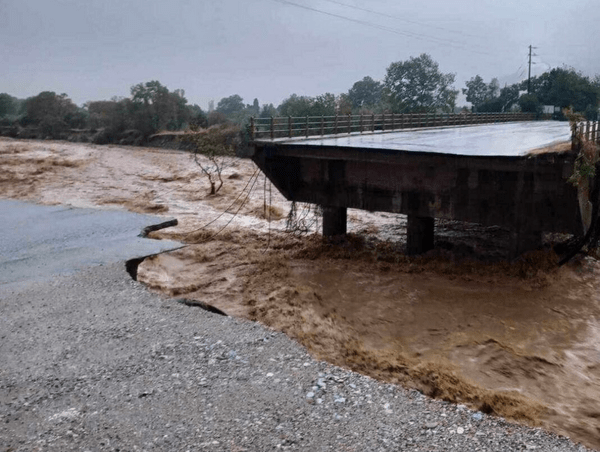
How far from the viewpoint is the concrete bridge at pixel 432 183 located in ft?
47.7

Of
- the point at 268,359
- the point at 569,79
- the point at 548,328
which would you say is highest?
the point at 569,79

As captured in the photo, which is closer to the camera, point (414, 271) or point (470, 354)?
point (470, 354)

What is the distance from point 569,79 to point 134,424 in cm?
6781

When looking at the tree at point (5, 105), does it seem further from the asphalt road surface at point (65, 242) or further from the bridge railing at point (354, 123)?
the asphalt road surface at point (65, 242)

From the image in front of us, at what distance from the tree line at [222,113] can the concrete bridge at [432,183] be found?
137ft

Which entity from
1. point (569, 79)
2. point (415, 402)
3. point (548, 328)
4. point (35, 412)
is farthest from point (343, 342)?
point (569, 79)

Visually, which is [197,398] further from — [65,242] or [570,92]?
[570,92]

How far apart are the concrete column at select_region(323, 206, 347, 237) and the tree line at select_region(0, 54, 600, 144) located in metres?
41.3

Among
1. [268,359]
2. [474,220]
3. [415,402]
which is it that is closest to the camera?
[415,402]

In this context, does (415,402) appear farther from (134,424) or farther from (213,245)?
(213,245)

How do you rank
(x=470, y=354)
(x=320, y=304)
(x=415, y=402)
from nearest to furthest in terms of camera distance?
(x=415, y=402) < (x=470, y=354) < (x=320, y=304)

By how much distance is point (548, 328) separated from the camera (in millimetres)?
12797

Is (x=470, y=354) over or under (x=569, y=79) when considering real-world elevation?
under

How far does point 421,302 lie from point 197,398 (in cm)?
768
